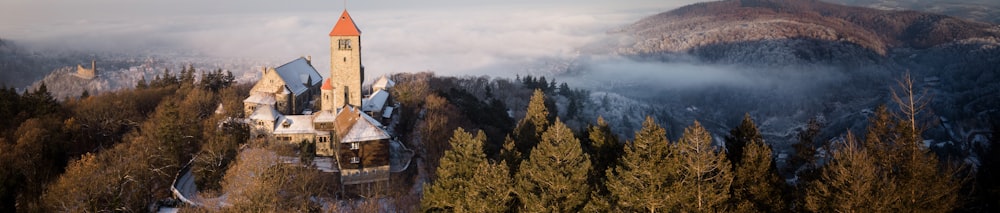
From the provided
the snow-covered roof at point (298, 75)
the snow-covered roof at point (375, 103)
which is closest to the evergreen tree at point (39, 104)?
the snow-covered roof at point (298, 75)

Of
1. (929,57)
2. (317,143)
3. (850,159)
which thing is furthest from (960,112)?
(317,143)

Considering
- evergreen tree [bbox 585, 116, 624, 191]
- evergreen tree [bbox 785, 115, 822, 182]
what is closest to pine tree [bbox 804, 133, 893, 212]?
evergreen tree [bbox 785, 115, 822, 182]

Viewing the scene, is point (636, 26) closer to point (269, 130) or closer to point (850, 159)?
point (269, 130)

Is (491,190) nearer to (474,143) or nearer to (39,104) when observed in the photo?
(474,143)

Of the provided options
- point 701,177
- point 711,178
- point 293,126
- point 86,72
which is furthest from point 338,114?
point 86,72

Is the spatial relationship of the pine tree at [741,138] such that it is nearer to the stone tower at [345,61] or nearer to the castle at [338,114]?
the castle at [338,114]
